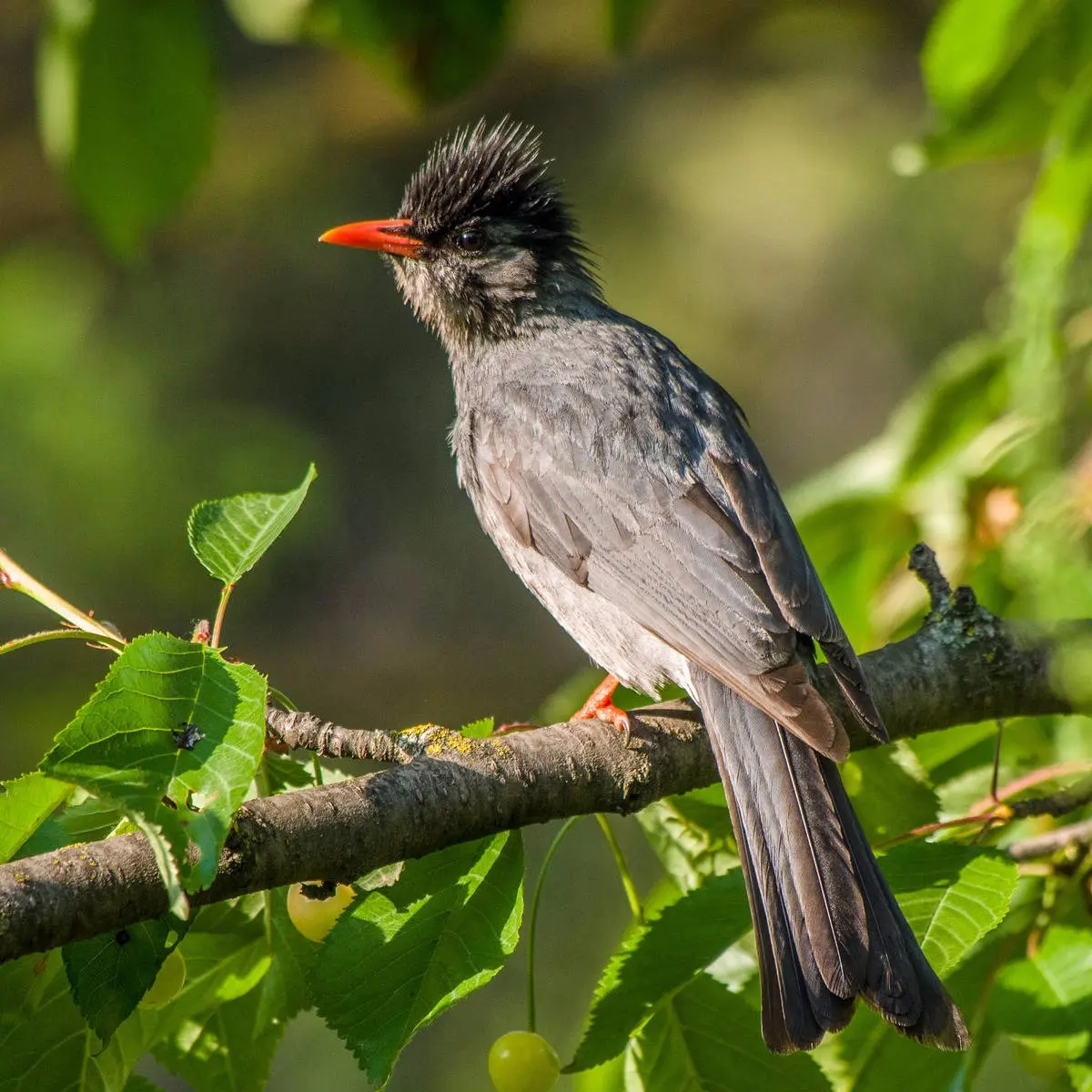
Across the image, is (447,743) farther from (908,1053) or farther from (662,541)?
(662,541)

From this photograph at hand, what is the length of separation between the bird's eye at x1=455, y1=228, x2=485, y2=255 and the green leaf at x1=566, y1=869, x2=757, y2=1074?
2.92 metres

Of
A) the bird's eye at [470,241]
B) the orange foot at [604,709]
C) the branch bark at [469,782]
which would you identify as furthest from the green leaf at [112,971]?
the bird's eye at [470,241]

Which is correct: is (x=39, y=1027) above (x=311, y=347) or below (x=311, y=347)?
below

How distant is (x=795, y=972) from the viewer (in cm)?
250

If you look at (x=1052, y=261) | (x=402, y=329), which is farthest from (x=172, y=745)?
(x=402, y=329)

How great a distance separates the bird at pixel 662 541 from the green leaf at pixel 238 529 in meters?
0.92

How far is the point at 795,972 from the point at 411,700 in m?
6.62

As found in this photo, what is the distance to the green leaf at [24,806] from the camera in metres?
2.04

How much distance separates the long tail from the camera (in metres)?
2.39

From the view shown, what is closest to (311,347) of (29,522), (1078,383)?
(29,522)

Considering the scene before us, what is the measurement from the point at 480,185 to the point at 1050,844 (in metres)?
2.98

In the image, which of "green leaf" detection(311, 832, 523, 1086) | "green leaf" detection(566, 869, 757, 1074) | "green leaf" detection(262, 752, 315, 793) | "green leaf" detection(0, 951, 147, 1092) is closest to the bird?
"green leaf" detection(566, 869, 757, 1074)

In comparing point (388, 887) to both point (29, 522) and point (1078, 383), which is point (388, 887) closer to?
point (1078, 383)

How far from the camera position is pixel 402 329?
1064 cm
